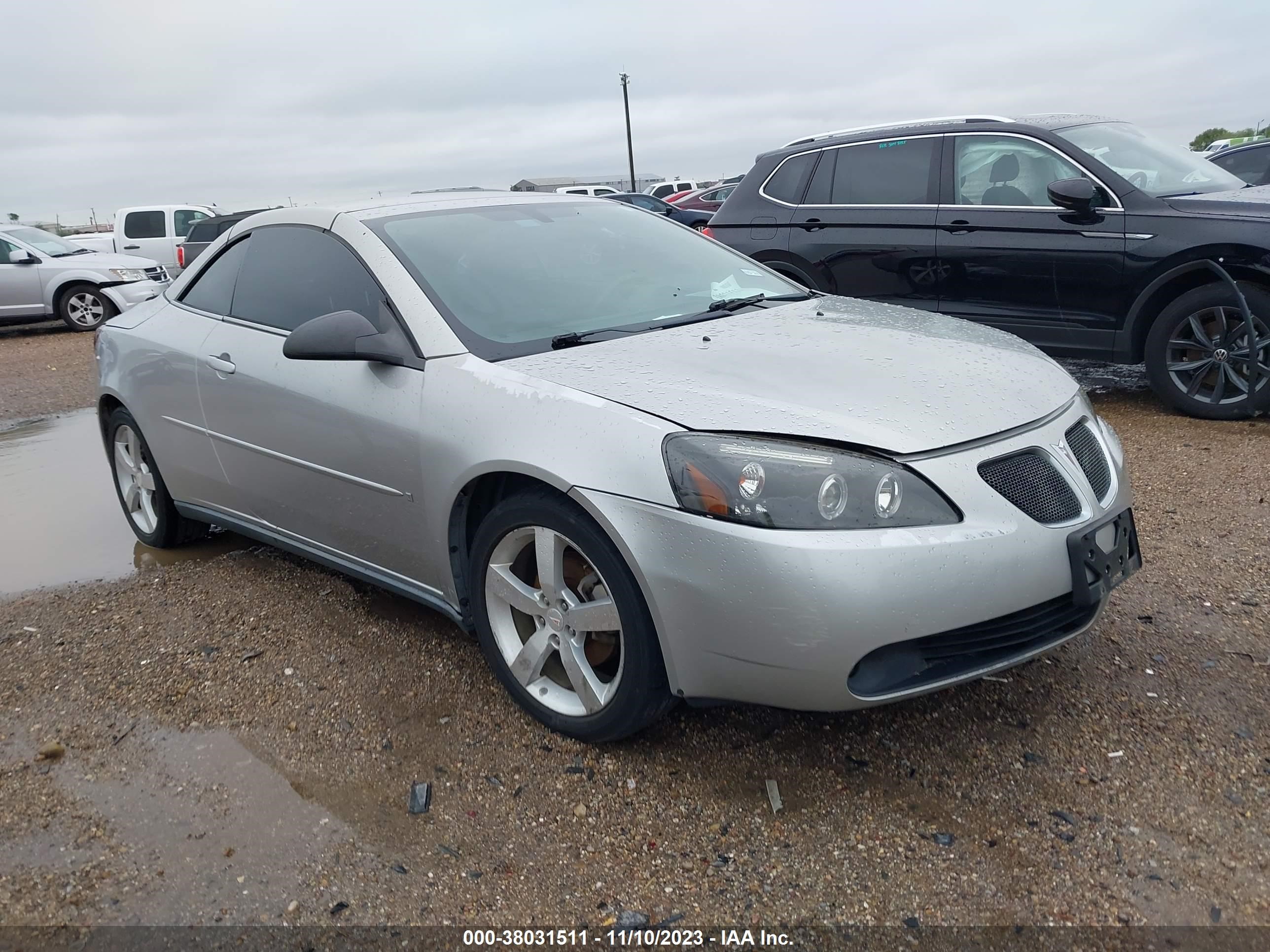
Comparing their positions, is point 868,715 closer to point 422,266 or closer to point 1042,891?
point 1042,891

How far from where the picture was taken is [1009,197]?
6477 millimetres

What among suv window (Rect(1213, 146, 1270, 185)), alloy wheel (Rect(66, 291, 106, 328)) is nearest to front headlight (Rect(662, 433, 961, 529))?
suv window (Rect(1213, 146, 1270, 185))

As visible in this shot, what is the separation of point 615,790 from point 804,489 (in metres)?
0.96

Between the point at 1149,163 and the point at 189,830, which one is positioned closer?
the point at 189,830

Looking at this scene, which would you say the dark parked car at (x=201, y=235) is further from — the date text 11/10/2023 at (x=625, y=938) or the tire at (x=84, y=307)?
the date text 11/10/2023 at (x=625, y=938)

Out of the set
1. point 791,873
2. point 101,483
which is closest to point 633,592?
point 791,873

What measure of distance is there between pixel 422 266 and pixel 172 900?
194cm

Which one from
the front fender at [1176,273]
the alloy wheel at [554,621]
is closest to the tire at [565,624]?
the alloy wheel at [554,621]

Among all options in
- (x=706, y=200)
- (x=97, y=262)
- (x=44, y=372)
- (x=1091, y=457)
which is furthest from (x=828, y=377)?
(x=706, y=200)

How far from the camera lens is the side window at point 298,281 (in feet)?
11.4

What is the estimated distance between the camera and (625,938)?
2213mm

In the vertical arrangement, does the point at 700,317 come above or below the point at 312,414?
above

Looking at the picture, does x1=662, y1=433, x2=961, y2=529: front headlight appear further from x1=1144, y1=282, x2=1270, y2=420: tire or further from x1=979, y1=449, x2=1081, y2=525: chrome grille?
x1=1144, y1=282, x2=1270, y2=420: tire

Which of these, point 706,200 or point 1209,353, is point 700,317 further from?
point 706,200
